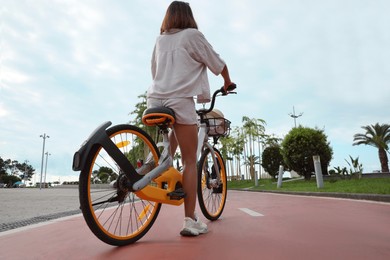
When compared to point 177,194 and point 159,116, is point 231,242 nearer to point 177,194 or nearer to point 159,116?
point 177,194

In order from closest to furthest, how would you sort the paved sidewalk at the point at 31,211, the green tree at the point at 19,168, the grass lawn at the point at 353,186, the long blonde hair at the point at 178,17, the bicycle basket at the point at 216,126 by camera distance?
the long blonde hair at the point at 178,17 < the bicycle basket at the point at 216,126 < the paved sidewalk at the point at 31,211 < the grass lawn at the point at 353,186 < the green tree at the point at 19,168

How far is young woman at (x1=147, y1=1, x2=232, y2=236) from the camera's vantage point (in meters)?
2.69

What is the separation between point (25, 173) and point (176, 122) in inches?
4983

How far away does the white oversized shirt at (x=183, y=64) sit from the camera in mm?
2709

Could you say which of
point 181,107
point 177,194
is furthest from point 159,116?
point 177,194

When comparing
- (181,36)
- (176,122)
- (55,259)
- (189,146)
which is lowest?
(55,259)

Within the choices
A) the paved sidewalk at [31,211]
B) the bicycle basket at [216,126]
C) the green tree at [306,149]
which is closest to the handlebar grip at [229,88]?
the bicycle basket at [216,126]

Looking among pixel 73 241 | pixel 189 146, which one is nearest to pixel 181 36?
pixel 189 146

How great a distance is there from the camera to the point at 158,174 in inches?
103

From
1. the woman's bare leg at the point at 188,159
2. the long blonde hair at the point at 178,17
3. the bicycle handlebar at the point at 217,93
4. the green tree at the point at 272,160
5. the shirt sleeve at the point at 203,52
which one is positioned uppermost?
the green tree at the point at 272,160

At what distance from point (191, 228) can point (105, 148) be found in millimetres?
975

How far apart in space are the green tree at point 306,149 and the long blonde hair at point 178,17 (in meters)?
16.2

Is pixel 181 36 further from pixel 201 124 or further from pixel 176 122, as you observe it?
pixel 201 124

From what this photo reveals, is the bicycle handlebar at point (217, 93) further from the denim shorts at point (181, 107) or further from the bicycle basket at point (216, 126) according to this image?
the denim shorts at point (181, 107)
